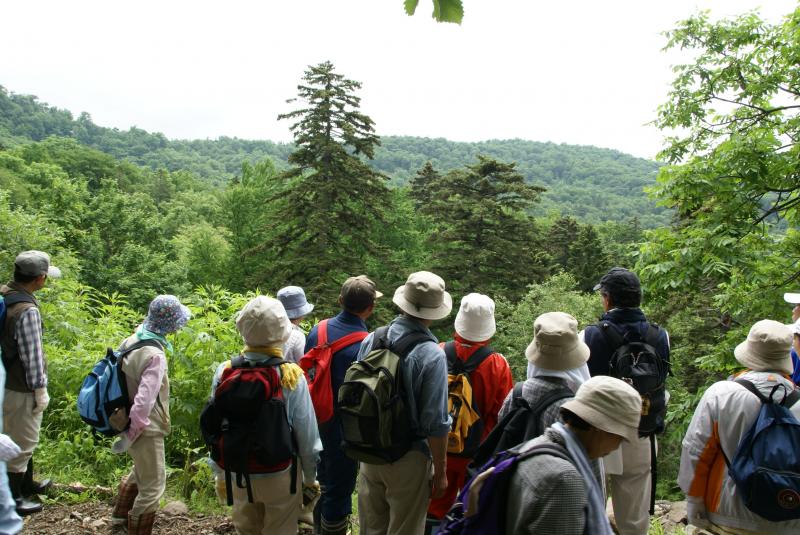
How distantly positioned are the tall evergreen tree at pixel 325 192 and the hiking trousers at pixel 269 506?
747 inches

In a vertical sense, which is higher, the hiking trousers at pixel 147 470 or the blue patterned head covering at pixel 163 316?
the blue patterned head covering at pixel 163 316

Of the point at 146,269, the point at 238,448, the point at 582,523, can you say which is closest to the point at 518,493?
the point at 582,523

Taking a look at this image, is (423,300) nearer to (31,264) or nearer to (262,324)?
(262,324)

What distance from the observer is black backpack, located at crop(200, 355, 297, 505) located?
2732 millimetres

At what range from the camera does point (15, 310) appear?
12.3ft

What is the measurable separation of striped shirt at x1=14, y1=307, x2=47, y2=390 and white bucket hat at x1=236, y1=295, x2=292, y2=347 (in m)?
1.86

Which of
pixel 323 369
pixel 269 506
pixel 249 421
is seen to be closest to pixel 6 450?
pixel 249 421

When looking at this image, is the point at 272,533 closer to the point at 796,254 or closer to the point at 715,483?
the point at 715,483

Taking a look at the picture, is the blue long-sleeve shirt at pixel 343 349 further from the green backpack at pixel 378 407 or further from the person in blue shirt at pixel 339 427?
the green backpack at pixel 378 407

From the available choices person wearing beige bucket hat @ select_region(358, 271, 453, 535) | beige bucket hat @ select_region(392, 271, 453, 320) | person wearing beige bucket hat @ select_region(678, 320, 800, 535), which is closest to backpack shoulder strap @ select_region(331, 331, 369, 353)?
person wearing beige bucket hat @ select_region(358, 271, 453, 535)

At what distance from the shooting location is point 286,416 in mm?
2836

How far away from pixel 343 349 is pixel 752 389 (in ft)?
7.25

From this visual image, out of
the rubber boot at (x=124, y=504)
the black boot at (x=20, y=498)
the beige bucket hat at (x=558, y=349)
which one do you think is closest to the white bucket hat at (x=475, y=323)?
the beige bucket hat at (x=558, y=349)

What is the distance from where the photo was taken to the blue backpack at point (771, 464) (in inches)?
102
